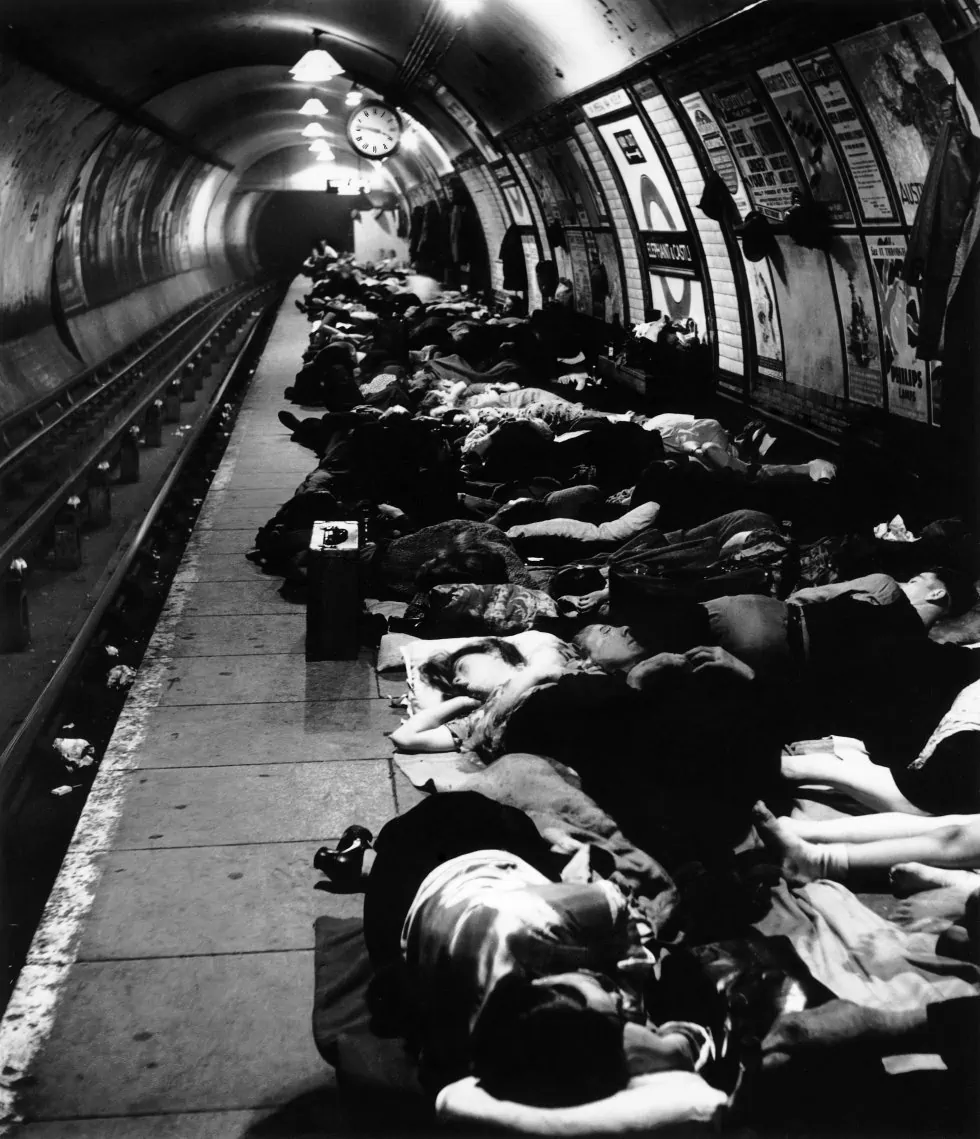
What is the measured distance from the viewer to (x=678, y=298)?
11.4 meters

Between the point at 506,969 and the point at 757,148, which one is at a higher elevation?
the point at 757,148

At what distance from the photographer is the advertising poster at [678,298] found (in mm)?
10820

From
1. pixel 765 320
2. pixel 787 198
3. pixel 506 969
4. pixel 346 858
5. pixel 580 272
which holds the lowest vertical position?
pixel 346 858

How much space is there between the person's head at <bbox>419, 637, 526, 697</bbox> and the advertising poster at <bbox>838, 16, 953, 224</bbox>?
10.4 feet

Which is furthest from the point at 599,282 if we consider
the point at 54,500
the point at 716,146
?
the point at 54,500

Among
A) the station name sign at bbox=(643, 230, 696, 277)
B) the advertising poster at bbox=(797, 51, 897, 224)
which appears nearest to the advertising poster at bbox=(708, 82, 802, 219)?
the advertising poster at bbox=(797, 51, 897, 224)

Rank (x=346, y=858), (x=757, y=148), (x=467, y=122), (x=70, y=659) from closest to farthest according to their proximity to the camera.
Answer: (x=346, y=858), (x=70, y=659), (x=757, y=148), (x=467, y=122)

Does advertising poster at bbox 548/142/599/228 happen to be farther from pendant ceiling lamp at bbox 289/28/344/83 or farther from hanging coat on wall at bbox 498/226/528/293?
hanging coat on wall at bbox 498/226/528/293

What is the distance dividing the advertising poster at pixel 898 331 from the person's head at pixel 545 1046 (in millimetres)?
4857

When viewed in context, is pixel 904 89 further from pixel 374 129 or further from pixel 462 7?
pixel 374 129

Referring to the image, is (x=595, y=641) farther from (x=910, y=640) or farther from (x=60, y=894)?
(x=60, y=894)

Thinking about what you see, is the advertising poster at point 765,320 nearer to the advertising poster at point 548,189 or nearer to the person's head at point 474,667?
the person's head at point 474,667

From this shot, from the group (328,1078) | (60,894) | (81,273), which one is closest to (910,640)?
(328,1078)

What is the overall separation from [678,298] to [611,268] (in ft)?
8.29
